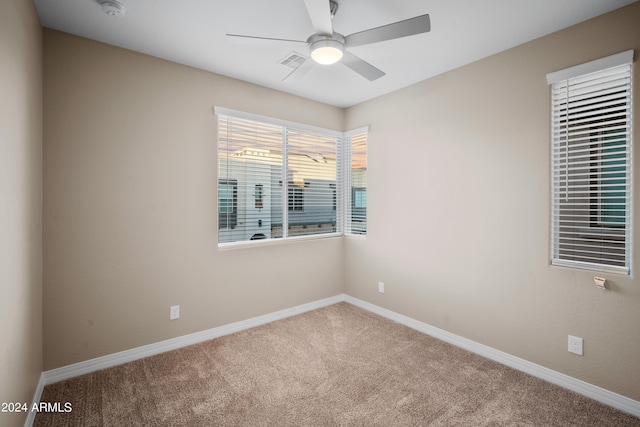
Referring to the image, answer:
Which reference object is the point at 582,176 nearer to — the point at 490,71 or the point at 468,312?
the point at 490,71

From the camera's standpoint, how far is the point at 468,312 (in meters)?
2.93

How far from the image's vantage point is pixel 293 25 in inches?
87.5

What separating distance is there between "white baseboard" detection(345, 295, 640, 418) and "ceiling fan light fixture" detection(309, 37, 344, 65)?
2666 mm

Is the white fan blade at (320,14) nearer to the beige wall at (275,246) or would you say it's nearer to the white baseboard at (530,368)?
the beige wall at (275,246)

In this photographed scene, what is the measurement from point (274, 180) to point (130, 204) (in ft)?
4.80

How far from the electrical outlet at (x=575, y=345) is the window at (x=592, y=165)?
1.72 feet

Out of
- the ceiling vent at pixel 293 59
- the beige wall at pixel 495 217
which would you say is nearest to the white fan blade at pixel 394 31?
the ceiling vent at pixel 293 59

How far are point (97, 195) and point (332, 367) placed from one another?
232 centimetres

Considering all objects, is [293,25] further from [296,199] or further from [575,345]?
[575,345]

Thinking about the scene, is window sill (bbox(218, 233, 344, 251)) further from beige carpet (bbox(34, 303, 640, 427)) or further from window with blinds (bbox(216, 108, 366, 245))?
beige carpet (bbox(34, 303, 640, 427))

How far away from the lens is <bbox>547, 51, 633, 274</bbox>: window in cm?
208

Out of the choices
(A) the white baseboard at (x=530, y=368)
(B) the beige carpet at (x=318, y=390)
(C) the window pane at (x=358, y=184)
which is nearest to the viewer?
(B) the beige carpet at (x=318, y=390)

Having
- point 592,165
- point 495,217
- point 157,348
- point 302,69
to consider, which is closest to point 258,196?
point 302,69

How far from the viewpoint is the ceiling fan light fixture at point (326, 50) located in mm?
1983
